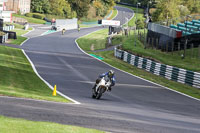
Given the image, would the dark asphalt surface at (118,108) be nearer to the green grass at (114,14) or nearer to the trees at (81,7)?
the trees at (81,7)

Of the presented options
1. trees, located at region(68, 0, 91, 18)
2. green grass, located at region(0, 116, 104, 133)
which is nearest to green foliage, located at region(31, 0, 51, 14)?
trees, located at region(68, 0, 91, 18)

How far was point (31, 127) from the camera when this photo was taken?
10.8 meters

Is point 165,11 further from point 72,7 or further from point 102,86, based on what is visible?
point 102,86

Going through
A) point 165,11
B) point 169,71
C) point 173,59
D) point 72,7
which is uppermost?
point 72,7

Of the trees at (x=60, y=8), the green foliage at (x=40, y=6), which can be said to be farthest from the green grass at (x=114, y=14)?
the green foliage at (x=40, y=6)

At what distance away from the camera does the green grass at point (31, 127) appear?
10.3m

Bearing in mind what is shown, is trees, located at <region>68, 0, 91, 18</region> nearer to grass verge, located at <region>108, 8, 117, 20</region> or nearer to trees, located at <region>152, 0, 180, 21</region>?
grass verge, located at <region>108, 8, 117, 20</region>

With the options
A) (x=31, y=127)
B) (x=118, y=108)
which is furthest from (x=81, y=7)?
(x=31, y=127)

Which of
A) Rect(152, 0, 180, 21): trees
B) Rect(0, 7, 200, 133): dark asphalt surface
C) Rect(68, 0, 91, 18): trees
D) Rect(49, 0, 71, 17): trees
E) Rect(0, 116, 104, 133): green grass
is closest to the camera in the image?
Rect(0, 116, 104, 133): green grass

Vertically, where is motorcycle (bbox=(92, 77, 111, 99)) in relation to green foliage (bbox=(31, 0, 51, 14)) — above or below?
below

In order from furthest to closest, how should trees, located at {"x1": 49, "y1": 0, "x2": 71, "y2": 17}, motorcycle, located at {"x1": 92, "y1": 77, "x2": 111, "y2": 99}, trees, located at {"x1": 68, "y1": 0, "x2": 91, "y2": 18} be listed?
trees, located at {"x1": 68, "y1": 0, "x2": 91, "y2": 18}
trees, located at {"x1": 49, "y1": 0, "x2": 71, "y2": 17}
motorcycle, located at {"x1": 92, "y1": 77, "x2": 111, "y2": 99}

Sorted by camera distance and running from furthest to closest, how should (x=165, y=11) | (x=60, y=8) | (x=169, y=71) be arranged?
(x=60, y=8) < (x=165, y=11) < (x=169, y=71)

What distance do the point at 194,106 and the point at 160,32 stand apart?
32.8m

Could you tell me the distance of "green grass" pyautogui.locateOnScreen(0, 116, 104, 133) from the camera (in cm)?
1027
